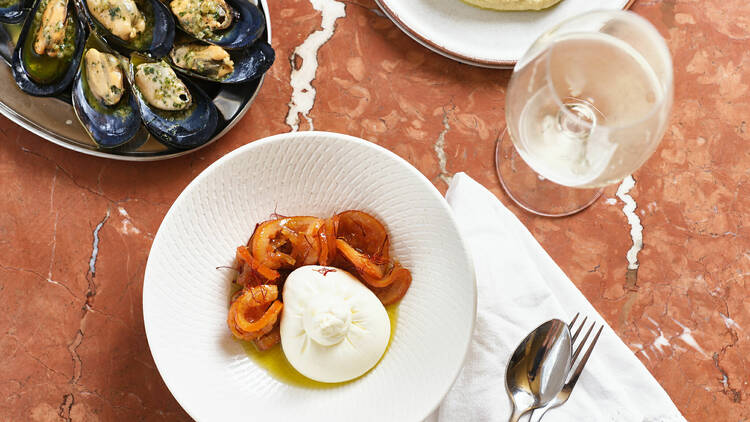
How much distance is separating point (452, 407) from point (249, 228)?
1.76 ft

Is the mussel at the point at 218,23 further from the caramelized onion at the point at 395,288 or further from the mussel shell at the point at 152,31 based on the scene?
the caramelized onion at the point at 395,288

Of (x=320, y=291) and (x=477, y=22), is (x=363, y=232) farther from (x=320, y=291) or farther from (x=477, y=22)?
(x=477, y=22)

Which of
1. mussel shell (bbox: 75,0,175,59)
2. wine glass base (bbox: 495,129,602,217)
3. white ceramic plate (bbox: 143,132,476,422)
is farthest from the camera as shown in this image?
wine glass base (bbox: 495,129,602,217)

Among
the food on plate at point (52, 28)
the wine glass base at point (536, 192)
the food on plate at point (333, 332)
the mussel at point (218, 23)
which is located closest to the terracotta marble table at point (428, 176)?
the wine glass base at point (536, 192)

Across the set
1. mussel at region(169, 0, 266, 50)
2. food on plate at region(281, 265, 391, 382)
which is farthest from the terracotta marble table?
food on plate at region(281, 265, 391, 382)

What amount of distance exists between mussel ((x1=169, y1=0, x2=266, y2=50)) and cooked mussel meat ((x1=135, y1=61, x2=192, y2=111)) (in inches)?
3.8

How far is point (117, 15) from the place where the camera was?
1.15 metres

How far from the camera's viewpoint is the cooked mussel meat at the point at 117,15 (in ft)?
3.76

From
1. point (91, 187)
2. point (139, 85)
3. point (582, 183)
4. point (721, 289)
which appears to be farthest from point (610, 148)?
point (91, 187)

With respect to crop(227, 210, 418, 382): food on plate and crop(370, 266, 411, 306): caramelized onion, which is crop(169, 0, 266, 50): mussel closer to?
crop(227, 210, 418, 382): food on plate

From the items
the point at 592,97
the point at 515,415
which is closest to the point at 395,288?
the point at 515,415

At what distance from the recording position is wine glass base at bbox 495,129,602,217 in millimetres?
1274

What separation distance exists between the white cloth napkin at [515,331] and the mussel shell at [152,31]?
2.13ft

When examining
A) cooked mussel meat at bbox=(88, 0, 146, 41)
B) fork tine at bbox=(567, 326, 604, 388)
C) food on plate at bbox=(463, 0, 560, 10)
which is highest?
cooked mussel meat at bbox=(88, 0, 146, 41)
